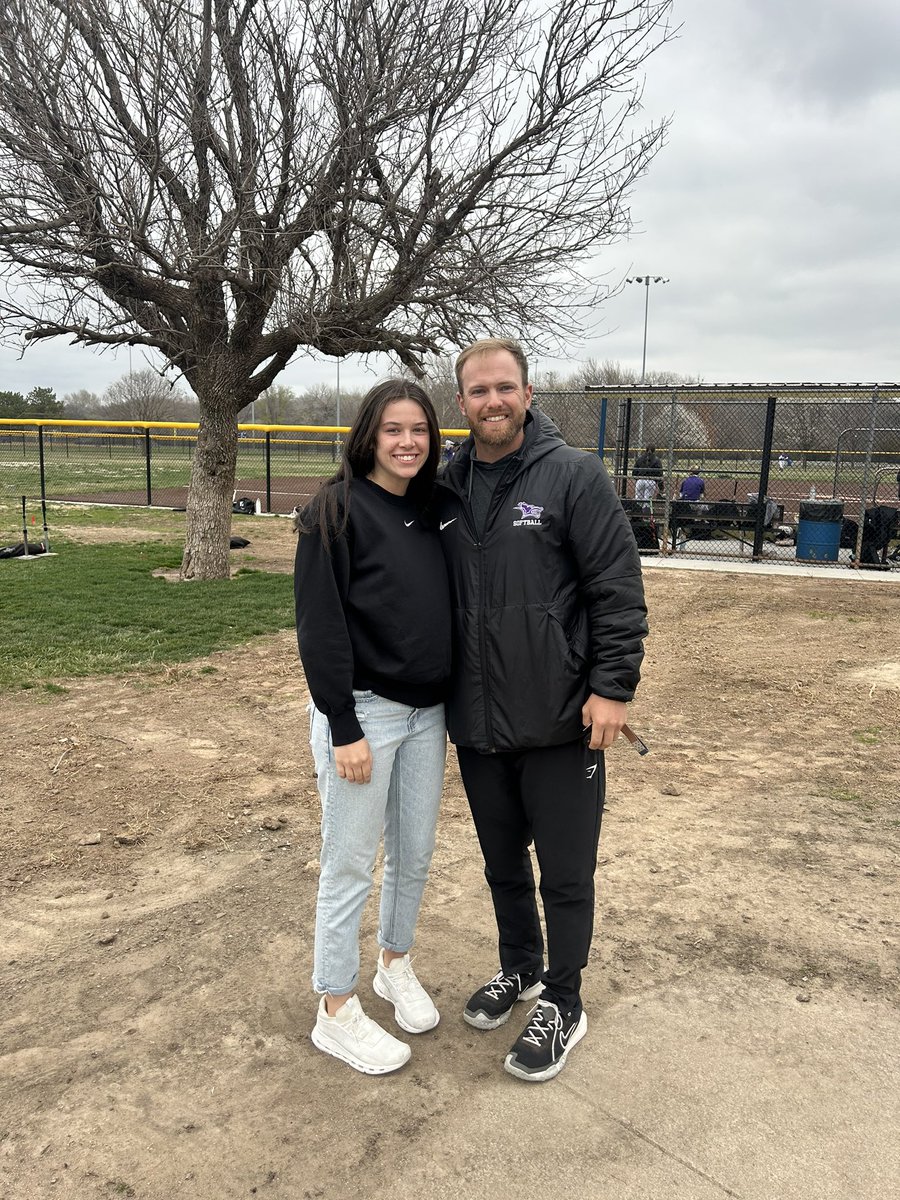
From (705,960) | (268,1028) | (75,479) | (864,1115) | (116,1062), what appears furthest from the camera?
(75,479)

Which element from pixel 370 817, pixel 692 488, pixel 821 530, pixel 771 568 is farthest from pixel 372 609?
pixel 692 488

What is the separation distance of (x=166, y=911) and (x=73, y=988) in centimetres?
52

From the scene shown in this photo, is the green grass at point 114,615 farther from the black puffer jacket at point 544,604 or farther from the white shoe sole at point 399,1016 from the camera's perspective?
the black puffer jacket at point 544,604

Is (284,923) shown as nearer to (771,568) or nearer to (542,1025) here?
(542,1025)

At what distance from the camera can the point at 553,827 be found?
8.10 ft

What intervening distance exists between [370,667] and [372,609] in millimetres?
162

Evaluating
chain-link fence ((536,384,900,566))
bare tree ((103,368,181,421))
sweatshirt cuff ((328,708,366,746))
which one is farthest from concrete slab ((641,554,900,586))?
bare tree ((103,368,181,421))

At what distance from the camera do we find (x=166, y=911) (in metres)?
3.31

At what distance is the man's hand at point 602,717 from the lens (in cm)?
235

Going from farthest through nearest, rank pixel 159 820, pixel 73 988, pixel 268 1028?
pixel 159 820 → pixel 73 988 → pixel 268 1028

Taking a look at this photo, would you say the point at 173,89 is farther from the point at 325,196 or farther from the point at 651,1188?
the point at 651,1188

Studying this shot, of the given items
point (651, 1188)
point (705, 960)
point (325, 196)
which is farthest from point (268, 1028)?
point (325, 196)

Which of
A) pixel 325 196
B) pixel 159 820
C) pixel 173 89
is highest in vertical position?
pixel 173 89

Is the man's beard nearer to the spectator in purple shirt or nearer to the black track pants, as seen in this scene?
the black track pants
